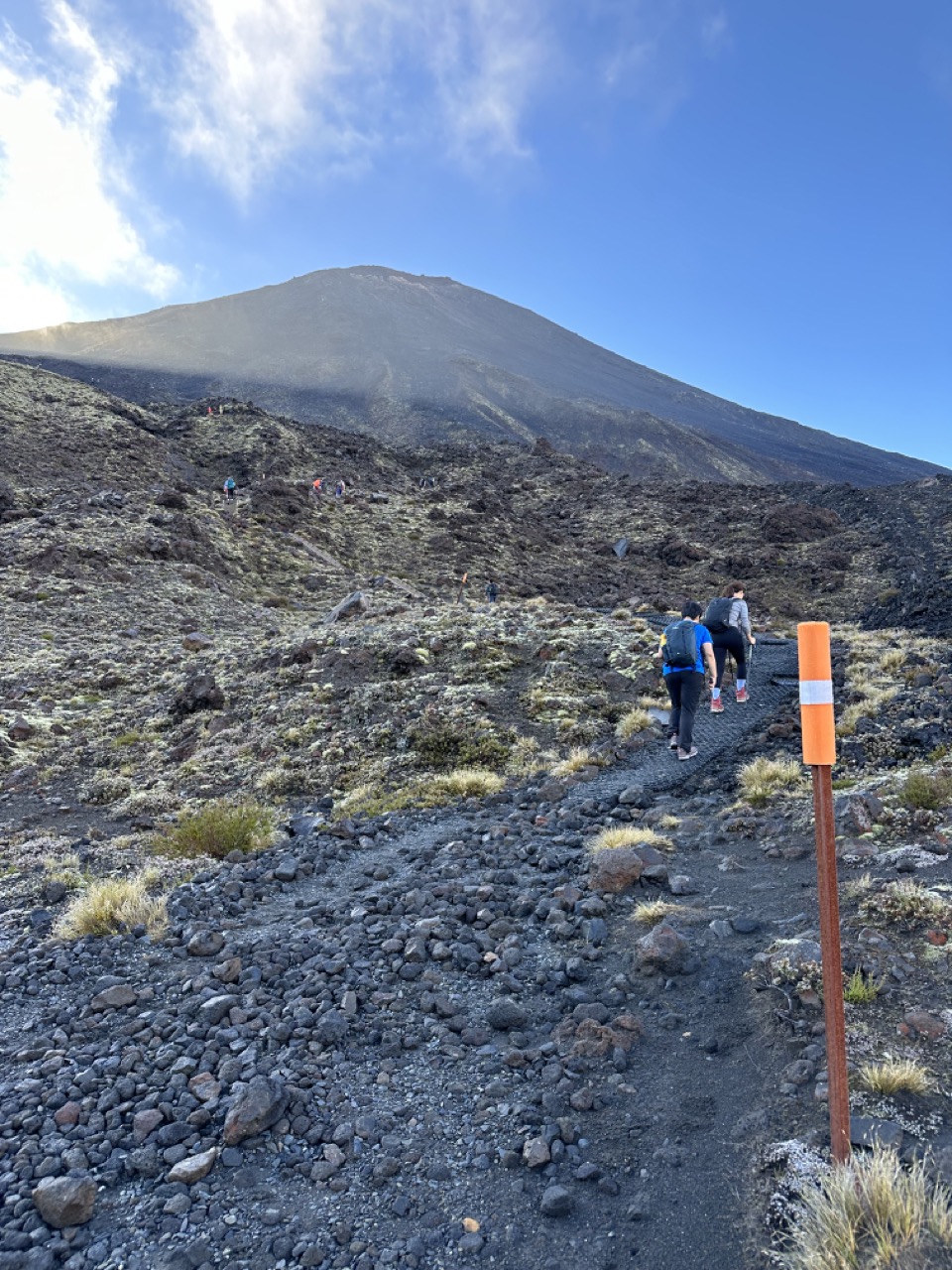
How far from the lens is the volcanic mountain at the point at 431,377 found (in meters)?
77.7

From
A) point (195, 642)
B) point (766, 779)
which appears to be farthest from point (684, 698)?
point (195, 642)

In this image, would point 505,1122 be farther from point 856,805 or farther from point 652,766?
point 652,766

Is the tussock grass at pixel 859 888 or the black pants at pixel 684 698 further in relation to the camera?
the black pants at pixel 684 698

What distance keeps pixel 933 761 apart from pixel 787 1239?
6.28 meters

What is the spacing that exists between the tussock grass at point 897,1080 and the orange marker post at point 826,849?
51 centimetres

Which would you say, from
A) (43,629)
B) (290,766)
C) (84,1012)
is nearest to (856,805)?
(84,1012)

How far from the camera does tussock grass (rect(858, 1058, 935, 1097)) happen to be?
10.2 feet

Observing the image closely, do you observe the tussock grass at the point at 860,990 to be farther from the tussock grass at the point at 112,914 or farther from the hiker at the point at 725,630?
the hiker at the point at 725,630

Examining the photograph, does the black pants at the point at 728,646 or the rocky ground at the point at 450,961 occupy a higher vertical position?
the black pants at the point at 728,646

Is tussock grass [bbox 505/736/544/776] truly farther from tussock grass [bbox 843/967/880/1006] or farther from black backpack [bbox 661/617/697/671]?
tussock grass [bbox 843/967/880/1006]

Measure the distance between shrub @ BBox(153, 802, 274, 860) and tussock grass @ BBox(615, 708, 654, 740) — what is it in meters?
4.94

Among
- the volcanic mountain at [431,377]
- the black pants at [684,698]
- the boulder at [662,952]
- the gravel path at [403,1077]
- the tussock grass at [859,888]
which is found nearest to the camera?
the gravel path at [403,1077]

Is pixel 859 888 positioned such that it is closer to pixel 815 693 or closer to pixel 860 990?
pixel 860 990

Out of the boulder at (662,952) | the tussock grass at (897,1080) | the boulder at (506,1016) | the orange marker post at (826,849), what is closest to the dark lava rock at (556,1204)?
the orange marker post at (826,849)
